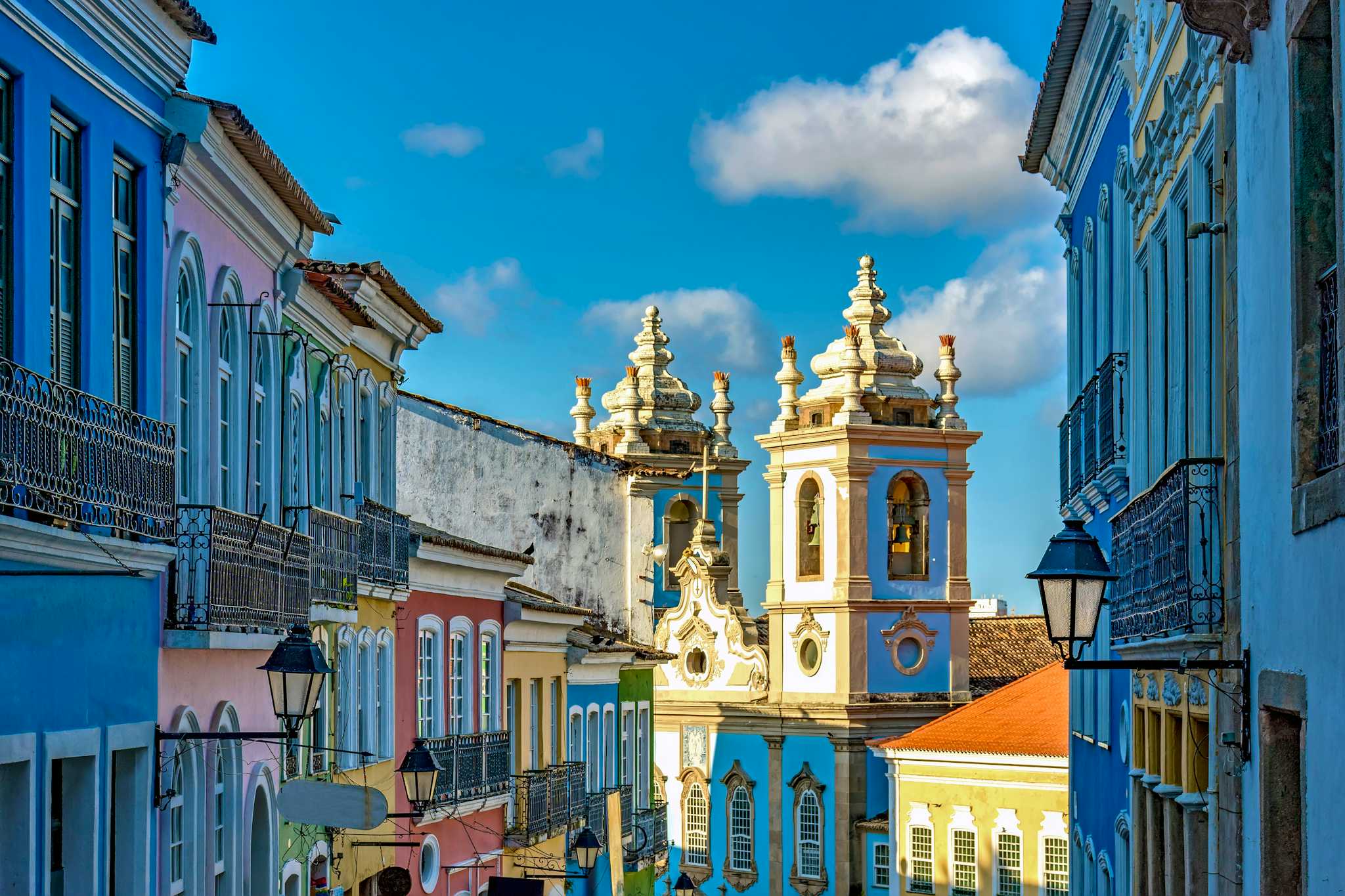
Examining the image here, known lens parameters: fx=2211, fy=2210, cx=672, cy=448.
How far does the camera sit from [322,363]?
1833 cm

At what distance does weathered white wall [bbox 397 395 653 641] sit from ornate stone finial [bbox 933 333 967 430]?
11.3m

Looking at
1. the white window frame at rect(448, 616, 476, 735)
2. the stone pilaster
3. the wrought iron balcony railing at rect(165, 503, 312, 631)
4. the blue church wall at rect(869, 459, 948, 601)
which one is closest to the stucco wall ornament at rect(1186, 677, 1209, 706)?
the wrought iron balcony railing at rect(165, 503, 312, 631)

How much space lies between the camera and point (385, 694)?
20.3 m

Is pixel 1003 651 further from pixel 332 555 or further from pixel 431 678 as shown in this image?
pixel 332 555

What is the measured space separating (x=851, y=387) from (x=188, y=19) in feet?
129

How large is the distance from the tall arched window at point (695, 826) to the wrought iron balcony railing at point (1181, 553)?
133 ft

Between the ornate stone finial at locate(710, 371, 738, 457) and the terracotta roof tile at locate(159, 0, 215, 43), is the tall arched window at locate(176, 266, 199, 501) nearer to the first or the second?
the terracotta roof tile at locate(159, 0, 215, 43)

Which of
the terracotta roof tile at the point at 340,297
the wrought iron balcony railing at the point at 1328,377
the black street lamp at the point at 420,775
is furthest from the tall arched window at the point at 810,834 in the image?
the wrought iron balcony railing at the point at 1328,377

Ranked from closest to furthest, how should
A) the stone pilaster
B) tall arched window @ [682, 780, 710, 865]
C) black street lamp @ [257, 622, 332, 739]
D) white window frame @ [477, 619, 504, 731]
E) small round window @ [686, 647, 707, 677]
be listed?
1. black street lamp @ [257, 622, 332, 739]
2. white window frame @ [477, 619, 504, 731]
3. the stone pilaster
4. tall arched window @ [682, 780, 710, 865]
5. small round window @ [686, 647, 707, 677]

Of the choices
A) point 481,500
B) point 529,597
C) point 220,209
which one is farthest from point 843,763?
point 220,209

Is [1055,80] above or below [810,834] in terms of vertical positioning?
above

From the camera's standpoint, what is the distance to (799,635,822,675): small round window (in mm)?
50844

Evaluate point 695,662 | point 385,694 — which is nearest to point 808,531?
point 695,662

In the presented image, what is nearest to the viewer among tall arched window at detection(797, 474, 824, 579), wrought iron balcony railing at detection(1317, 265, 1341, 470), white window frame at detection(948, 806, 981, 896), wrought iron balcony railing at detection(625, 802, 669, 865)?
wrought iron balcony railing at detection(1317, 265, 1341, 470)
